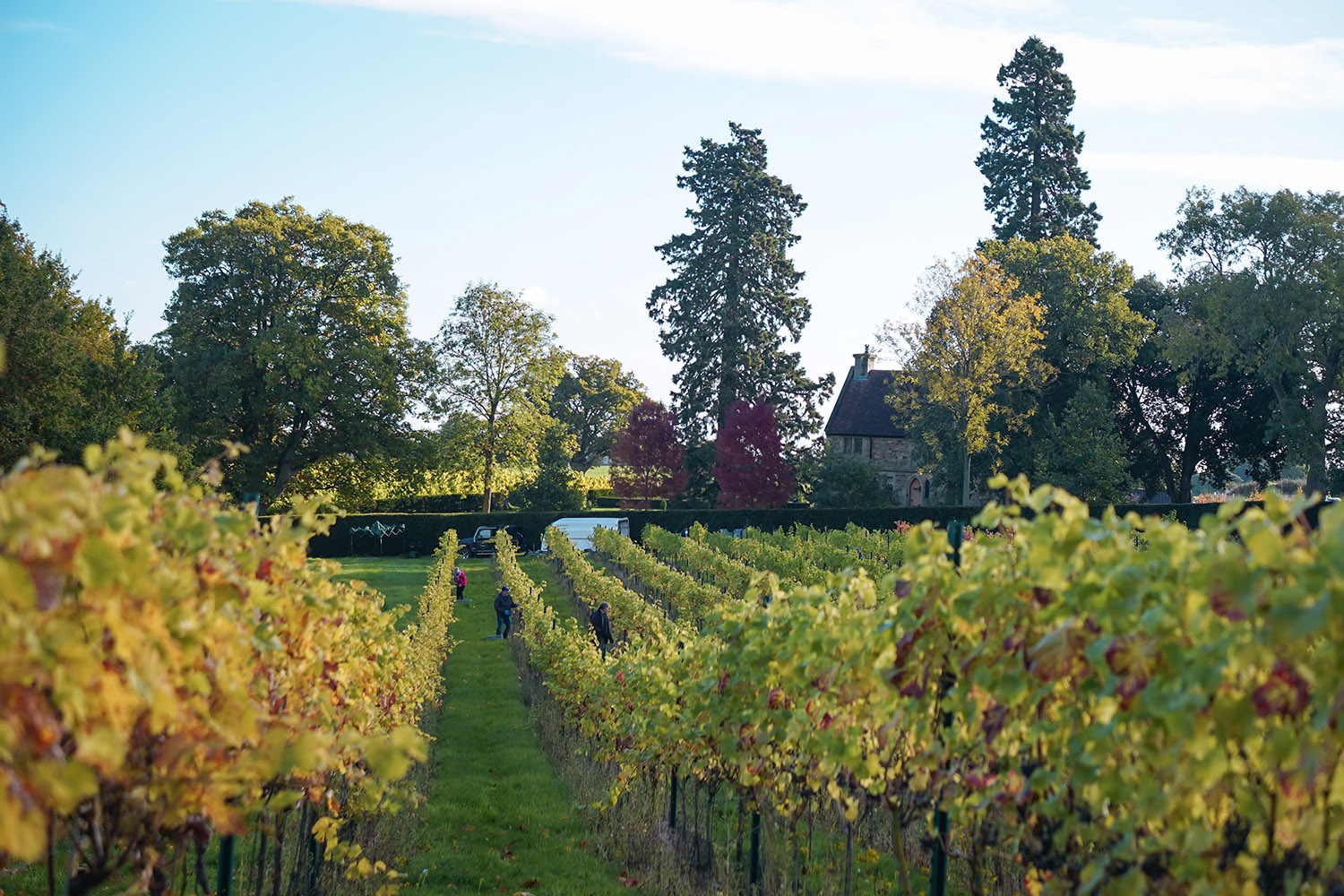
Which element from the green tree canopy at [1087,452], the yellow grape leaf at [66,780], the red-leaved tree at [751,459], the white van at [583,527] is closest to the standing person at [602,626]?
the yellow grape leaf at [66,780]

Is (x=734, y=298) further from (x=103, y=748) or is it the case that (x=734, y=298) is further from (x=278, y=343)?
(x=103, y=748)

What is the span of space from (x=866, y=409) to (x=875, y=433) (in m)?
Result: 1.62

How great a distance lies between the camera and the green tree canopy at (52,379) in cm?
2361

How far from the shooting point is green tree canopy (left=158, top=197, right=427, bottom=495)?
38.0 metres

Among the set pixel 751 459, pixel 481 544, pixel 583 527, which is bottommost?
pixel 481 544

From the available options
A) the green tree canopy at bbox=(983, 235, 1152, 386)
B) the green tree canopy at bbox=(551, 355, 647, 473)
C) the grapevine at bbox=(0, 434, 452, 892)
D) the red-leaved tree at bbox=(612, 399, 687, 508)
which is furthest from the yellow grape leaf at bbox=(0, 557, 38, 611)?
the green tree canopy at bbox=(551, 355, 647, 473)

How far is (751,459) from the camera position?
44219mm

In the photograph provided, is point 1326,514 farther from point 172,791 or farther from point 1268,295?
point 1268,295

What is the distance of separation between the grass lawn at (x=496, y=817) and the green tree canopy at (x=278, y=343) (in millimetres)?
25426

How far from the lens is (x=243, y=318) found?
39281 millimetres

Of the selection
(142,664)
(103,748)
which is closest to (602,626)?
(142,664)

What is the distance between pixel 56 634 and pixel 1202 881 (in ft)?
8.74

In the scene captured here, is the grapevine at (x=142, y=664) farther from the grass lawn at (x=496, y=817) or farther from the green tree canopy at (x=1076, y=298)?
the green tree canopy at (x=1076, y=298)

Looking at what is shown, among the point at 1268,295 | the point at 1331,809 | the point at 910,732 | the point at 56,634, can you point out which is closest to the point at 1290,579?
the point at 1331,809
